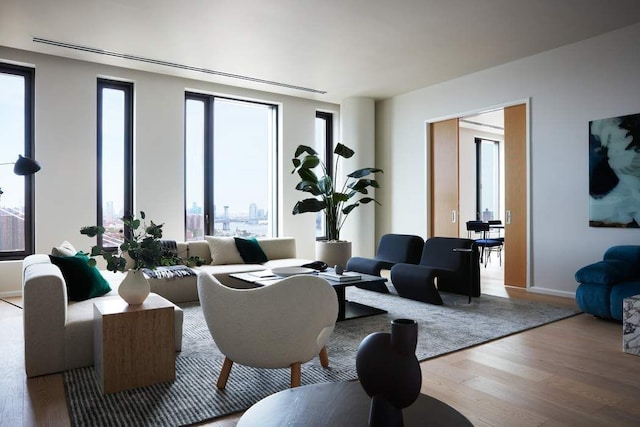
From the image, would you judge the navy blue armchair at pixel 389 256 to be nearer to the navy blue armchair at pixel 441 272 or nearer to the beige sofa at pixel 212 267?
the navy blue armchair at pixel 441 272

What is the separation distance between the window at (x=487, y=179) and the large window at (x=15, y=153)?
8.82 metres

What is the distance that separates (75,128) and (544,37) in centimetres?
596

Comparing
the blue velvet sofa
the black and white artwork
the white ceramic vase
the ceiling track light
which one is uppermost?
the ceiling track light

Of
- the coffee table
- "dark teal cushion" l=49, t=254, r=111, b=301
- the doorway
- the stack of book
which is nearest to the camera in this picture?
"dark teal cushion" l=49, t=254, r=111, b=301

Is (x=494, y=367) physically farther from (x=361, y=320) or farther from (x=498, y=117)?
(x=498, y=117)

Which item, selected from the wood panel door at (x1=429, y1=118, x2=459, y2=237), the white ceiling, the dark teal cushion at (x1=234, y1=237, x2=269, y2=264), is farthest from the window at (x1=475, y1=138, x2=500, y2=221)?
the dark teal cushion at (x1=234, y1=237, x2=269, y2=264)

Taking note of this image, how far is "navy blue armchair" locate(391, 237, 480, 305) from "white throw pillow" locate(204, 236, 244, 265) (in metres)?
2.05

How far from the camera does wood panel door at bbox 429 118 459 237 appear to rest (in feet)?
22.7

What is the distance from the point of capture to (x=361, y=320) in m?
4.08

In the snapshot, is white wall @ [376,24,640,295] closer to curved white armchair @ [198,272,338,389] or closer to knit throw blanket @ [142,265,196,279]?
curved white armchair @ [198,272,338,389]

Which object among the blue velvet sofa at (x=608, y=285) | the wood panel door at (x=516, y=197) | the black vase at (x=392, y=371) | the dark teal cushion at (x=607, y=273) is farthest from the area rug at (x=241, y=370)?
the black vase at (x=392, y=371)

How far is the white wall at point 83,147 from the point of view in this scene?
5.51 meters

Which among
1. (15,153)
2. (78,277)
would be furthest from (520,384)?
(15,153)

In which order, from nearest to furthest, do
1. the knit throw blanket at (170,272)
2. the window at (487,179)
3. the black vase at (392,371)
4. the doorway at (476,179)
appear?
the black vase at (392,371)
the knit throw blanket at (170,272)
the doorway at (476,179)
the window at (487,179)
